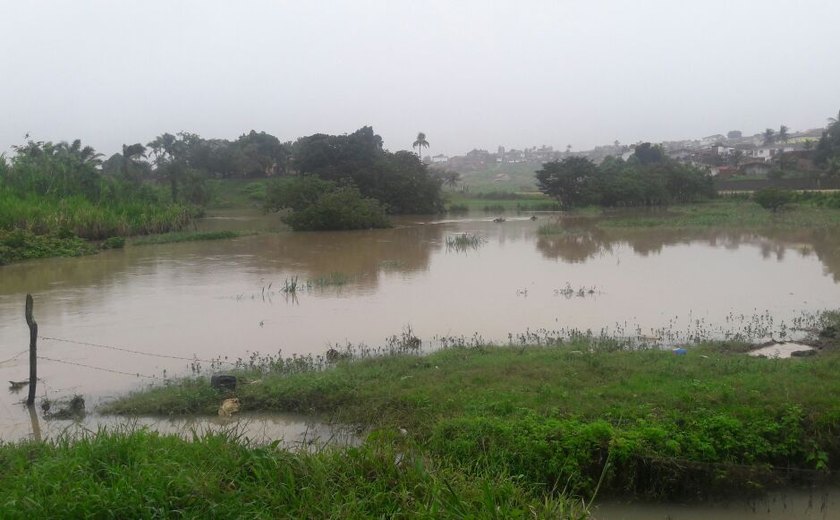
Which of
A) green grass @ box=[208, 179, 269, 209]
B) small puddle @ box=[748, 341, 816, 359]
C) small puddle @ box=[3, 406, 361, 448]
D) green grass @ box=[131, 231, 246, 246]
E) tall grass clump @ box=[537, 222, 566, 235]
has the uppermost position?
green grass @ box=[208, 179, 269, 209]

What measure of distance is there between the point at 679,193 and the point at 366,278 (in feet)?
115

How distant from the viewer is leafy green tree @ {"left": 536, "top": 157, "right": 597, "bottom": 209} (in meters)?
43.2

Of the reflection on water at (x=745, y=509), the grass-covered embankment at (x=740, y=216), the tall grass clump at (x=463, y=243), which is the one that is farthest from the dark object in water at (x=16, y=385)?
the grass-covered embankment at (x=740, y=216)

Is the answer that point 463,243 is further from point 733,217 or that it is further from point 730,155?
point 730,155

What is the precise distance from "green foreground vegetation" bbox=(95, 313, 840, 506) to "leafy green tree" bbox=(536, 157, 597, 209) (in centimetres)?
3544

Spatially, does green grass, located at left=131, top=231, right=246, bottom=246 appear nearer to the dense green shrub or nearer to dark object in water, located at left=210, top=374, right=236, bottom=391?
the dense green shrub

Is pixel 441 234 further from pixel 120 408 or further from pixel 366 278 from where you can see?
pixel 120 408

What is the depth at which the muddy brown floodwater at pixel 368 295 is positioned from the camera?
9.93 m

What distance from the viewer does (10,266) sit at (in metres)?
19.2

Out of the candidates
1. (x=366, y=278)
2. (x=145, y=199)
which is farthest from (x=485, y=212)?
(x=366, y=278)

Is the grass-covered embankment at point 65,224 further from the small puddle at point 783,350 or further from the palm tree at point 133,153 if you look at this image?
the palm tree at point 133,153

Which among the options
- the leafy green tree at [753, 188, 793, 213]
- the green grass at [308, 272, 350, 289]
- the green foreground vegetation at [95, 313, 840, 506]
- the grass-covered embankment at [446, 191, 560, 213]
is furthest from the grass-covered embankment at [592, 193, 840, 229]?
the green foreground vegetation at [95, 313, 840, 506]

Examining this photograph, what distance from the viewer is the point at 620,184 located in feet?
138

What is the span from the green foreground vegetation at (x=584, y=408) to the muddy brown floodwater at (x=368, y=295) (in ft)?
6.40
